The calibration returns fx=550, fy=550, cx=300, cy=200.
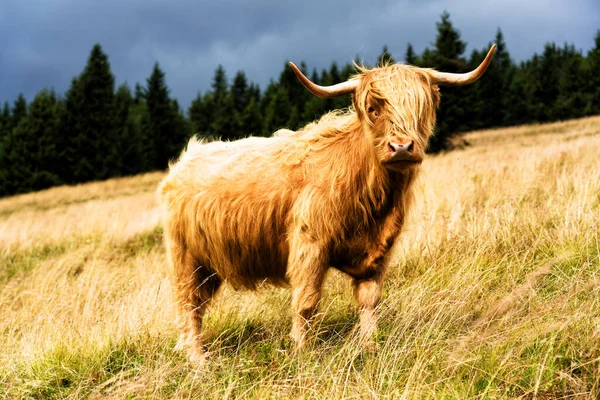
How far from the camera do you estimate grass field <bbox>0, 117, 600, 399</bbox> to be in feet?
8.87

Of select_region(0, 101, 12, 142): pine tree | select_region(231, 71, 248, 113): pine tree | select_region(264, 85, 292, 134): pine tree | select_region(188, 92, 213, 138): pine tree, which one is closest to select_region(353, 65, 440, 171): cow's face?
select_region(264, 85, 292, 134): pine tree

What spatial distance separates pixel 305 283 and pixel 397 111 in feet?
3.89

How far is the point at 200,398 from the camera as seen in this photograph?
2.93m

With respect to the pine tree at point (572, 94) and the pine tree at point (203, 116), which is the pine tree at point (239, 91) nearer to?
the pine tree at point (203, 116)

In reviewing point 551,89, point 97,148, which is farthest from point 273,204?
point 551,89

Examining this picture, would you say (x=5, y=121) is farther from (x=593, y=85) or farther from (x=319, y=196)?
(x=319, y=196)

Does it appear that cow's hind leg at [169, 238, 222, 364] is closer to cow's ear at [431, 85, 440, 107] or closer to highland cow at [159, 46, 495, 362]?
highland cow at [159, 46, 495, 362]

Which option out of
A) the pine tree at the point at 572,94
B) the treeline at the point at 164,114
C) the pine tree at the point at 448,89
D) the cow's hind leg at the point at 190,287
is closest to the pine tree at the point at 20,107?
the treeline at the point at 164,114

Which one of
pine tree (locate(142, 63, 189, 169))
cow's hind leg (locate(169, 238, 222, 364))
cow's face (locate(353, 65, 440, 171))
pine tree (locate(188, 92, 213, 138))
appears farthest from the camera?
pine tree (locate(188, 92, 213, 138))

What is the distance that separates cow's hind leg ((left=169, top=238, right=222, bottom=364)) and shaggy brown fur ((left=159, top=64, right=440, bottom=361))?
1 centimetres

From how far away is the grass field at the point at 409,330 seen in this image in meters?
2.71

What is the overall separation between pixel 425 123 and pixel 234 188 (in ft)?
4.60

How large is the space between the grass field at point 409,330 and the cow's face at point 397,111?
96 centimetres

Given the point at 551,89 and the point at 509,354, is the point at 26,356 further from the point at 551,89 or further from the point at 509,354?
the point at 551,89
